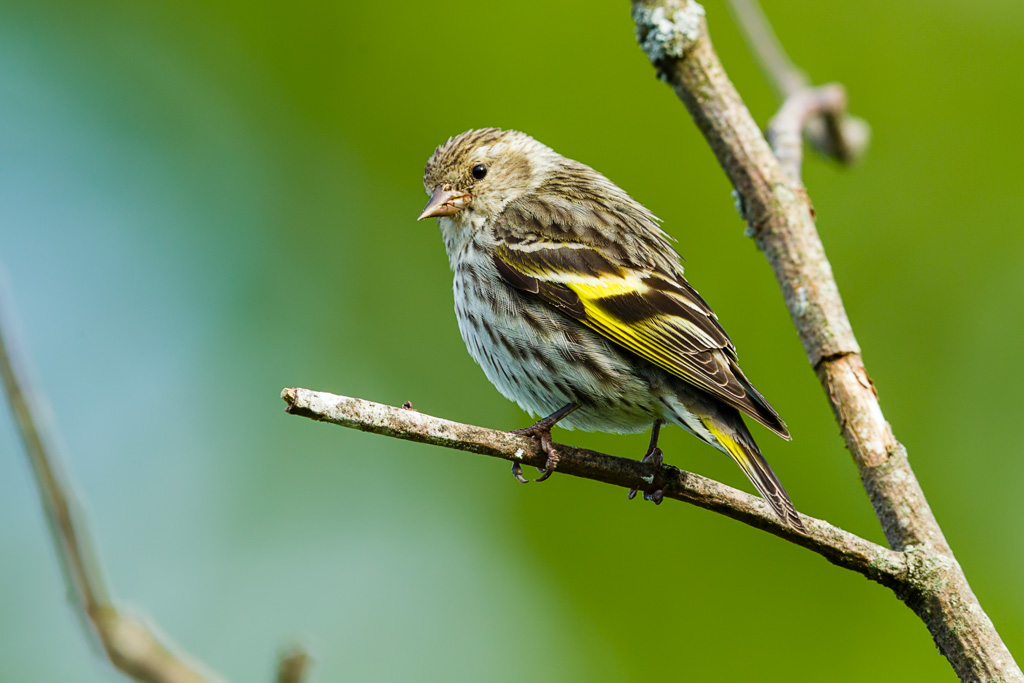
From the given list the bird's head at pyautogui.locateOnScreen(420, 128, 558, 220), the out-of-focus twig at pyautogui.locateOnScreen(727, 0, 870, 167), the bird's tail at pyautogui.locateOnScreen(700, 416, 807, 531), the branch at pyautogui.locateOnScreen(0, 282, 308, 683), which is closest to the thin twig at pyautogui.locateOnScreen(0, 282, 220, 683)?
the branch at pyautogui.locateOnScreen(0, 282, 308, 683)

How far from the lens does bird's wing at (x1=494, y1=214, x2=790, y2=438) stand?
409 centimetres

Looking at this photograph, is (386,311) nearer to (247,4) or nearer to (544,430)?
(247,4)

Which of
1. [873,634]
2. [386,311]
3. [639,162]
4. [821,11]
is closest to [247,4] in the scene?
[386,311]

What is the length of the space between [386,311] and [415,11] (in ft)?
7.81

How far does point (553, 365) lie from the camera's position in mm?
4461

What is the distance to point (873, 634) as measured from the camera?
639 centimetres

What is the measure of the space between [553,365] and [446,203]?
131 centimetres

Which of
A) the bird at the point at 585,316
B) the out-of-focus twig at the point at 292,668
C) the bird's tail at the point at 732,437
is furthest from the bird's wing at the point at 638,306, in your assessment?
the out-of-focus twig at the point at 292,668

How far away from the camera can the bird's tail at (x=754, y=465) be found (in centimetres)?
320

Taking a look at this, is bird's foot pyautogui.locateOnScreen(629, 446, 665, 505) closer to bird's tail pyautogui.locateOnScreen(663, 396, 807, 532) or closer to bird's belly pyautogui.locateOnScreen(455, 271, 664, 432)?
bird's tail pyautogui.locateOnScreen(663, 396, 807, 532)

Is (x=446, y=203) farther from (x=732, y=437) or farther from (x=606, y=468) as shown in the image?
(x=606, y=468)

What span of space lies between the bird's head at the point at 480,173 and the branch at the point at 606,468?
81.8 inches

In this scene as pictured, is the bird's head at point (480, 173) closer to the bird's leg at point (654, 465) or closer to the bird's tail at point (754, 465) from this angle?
the bird's leg at point (654, 465)

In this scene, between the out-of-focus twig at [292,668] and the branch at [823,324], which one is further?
the branch at [823,324]
